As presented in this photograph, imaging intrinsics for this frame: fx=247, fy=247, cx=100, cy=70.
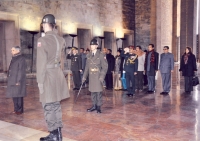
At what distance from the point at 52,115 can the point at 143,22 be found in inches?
686

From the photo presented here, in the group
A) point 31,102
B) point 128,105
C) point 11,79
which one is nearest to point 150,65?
point 128,105

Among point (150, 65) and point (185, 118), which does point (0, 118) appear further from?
point (150, 65)

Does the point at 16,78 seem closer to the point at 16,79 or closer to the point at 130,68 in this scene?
the point at 16,79

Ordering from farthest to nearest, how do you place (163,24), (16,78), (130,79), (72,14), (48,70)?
(163,24) < (72,14) < (130,79) < (16,78) < (48,70)

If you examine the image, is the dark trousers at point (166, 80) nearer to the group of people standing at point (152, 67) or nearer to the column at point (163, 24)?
the group of people standing at point (152, 67)

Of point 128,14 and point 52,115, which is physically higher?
point 128,14

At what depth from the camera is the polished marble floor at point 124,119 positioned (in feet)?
13.2

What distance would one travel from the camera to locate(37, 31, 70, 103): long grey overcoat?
3.37 metres

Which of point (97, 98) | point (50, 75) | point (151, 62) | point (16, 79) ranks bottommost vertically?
point (97, 98)

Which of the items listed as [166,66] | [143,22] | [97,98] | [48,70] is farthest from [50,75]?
[143,22]

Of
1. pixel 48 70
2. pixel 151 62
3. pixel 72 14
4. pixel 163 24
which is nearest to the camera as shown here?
pixel 48 70

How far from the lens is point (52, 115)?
3557 mm

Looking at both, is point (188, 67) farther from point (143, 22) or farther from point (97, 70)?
point (143, 22)

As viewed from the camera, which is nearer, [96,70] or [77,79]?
[96,70]
